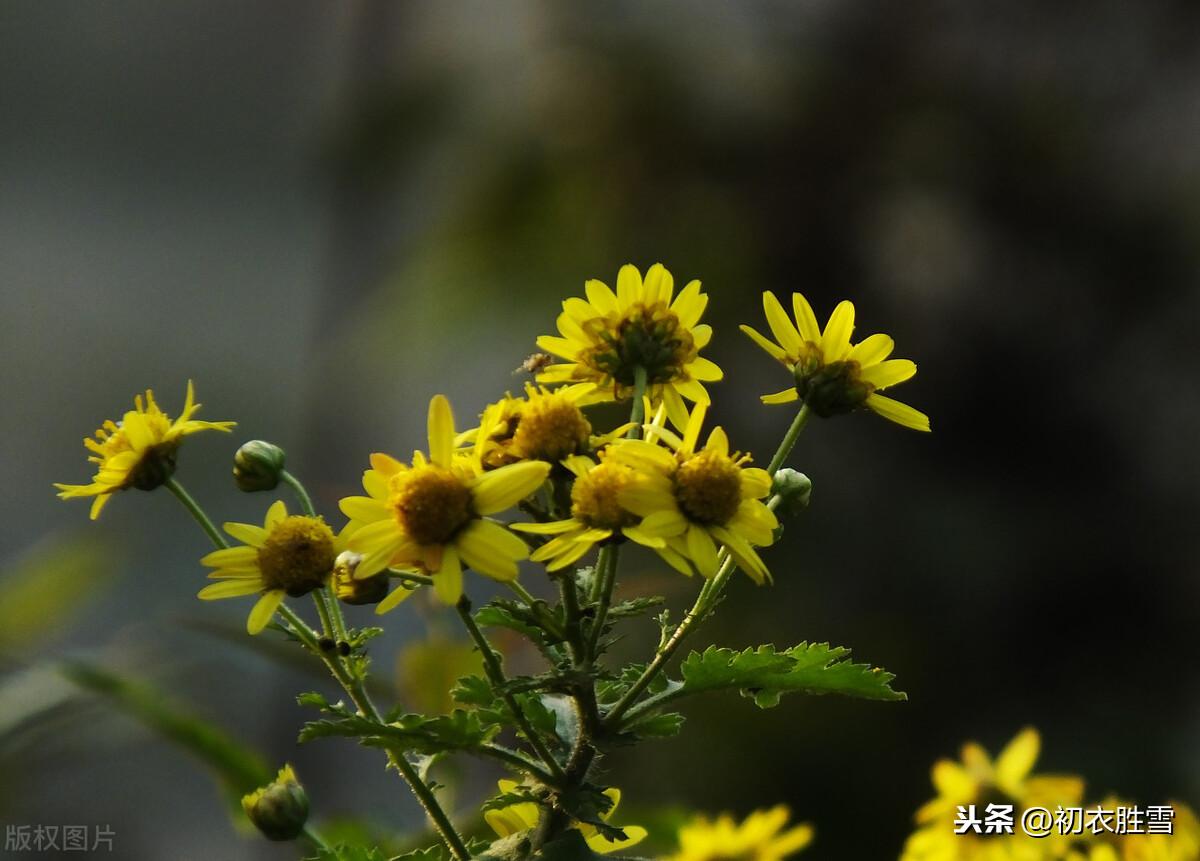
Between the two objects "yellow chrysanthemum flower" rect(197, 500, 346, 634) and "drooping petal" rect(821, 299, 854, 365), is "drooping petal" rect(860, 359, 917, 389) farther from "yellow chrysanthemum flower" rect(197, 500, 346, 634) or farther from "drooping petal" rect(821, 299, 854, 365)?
"yellow chrysanthemum flower" rect(197, 500, 346, 634)

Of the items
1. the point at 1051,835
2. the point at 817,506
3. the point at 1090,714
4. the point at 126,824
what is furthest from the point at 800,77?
the point at 126,824

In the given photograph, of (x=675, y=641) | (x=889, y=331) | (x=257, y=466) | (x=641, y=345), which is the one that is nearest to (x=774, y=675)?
(x=675, y=641)

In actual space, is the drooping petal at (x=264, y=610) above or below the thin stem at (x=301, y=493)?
below

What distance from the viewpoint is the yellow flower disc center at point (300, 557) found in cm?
44

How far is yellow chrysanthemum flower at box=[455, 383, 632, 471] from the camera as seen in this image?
17.3 inches

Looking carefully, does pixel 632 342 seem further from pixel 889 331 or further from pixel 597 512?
pixel 889 331

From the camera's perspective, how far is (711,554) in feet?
1.32

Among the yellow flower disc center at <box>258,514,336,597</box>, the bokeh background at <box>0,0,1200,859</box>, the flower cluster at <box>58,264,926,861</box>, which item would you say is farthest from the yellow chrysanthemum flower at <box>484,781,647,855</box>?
the bokeh background at <box>0,0,1200,859</box>

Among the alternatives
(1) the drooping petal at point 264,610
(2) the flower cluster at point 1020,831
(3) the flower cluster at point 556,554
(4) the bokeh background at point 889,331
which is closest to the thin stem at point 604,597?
(3) the flower cluster at point 556,554

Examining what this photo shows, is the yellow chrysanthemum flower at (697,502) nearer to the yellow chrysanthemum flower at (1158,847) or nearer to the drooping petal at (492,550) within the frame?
the drooping petal at (492,550)

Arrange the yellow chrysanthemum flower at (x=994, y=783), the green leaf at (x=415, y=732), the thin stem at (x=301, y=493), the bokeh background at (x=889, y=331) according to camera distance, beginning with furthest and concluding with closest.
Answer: the bokeh background at (x=889, y=331) → the yellow chrysanthemum flower at (x=994, y=783) → the thin stem at (x=301, y=493) → the green leaf at (x=415, y=732)

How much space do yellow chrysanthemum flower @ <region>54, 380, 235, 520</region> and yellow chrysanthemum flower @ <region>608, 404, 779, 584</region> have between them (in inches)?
7.9

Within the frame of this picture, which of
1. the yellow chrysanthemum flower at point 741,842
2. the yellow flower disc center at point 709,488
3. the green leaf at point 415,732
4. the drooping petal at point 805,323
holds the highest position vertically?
the drooping petal at point 805,323

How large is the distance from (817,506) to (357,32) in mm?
2019
